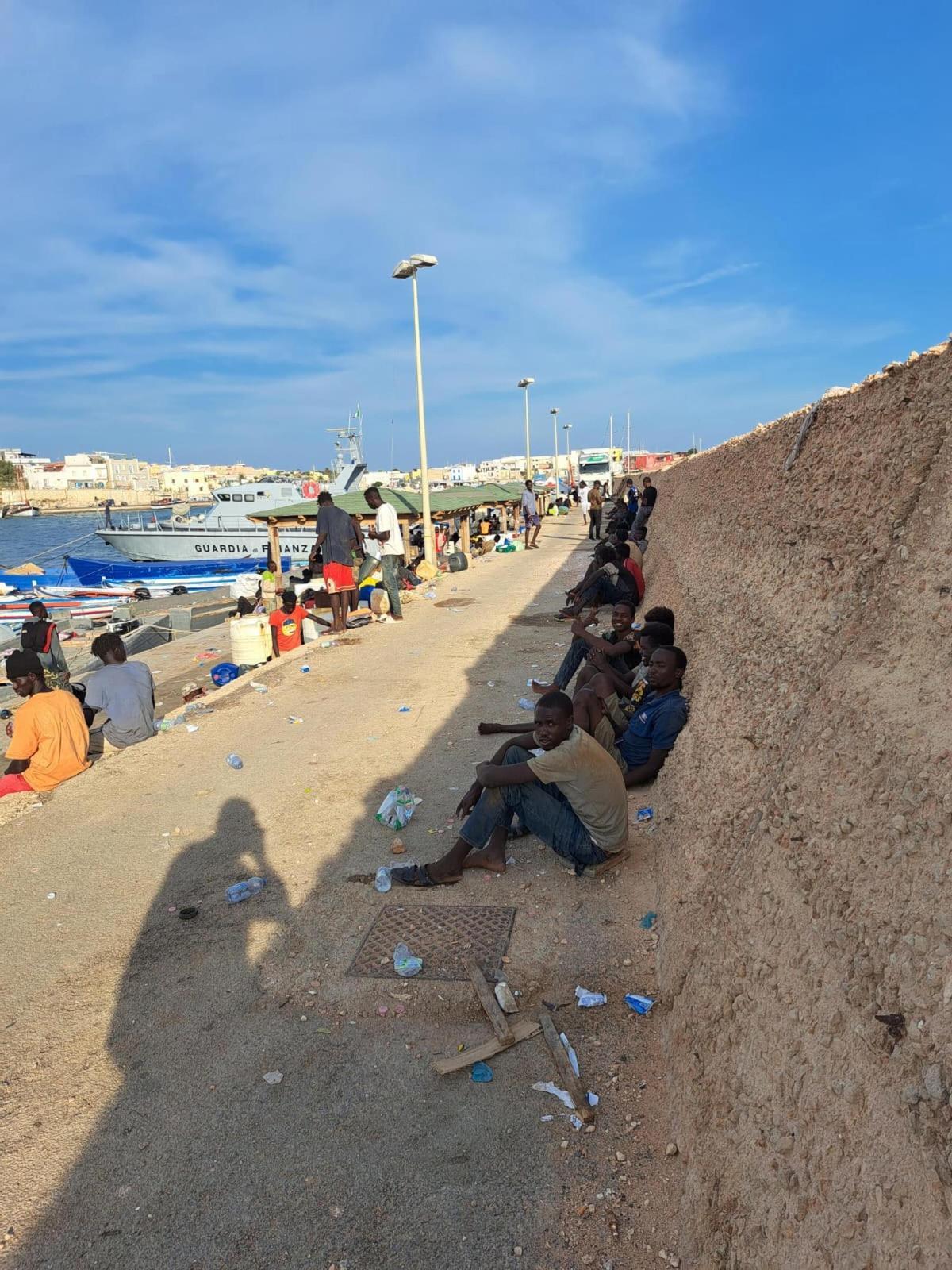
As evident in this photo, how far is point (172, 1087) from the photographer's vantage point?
2932mm

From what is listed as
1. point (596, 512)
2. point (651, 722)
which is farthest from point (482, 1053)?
point (596, 512)

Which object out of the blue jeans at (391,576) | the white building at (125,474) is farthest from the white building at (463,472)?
the blue jeans at (391,576)

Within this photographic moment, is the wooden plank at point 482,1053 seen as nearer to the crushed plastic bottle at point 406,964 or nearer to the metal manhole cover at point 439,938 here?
the metal manhole cover at point 439,938

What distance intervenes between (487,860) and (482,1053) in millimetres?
1337

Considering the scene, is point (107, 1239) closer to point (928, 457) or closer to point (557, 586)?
point (928, 457)

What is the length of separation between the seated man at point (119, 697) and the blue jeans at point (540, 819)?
150 inches

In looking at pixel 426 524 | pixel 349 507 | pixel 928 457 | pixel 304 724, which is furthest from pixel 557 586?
pixel 928 457

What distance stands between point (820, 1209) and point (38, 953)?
3.62 metres

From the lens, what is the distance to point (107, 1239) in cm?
235

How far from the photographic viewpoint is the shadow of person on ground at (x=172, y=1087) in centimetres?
237

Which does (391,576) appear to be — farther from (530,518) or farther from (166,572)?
(166,572)

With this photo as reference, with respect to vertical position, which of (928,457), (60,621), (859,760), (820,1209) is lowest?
(60,621)

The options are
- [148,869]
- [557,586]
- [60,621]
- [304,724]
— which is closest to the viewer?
[148,869]

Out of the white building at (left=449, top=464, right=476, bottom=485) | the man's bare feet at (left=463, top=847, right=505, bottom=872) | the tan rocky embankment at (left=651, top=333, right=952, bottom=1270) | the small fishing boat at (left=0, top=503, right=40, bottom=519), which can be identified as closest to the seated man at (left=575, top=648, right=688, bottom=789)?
the tan rocky embankment at (left=651, top=333, right=952, bottom=1270)
